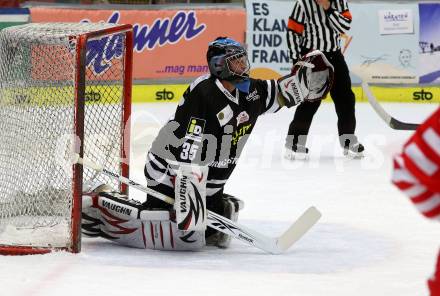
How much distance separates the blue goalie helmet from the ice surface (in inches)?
27.5

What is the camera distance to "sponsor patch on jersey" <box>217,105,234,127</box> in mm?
3795

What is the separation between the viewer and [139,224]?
152 inches

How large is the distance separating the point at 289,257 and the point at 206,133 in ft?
1.91

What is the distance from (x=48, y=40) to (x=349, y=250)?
4.79 ft

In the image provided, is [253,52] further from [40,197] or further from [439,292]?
[439,292]

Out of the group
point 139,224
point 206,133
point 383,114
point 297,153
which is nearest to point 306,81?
point 206,133

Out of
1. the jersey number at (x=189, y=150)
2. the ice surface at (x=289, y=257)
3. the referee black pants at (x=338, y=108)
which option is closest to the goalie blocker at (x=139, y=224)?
the ice surface at (x=289, y=257)

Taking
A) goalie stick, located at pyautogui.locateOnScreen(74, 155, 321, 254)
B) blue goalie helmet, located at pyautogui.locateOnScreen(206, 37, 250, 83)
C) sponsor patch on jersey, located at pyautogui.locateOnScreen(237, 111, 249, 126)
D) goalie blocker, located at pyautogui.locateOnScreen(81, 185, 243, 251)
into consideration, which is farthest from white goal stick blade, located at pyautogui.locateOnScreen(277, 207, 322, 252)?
blue goalie helmet, located at pyautogui.locateOnScreen(206, 37, 250, 83)

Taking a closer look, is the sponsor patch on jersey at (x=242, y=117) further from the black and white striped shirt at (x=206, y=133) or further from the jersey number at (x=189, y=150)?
the jersey number at (x=189, y=150)

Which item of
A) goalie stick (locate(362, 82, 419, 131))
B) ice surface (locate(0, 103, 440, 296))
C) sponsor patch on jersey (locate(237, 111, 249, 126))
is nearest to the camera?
ice surface (locate(0, 103, 440, 296))

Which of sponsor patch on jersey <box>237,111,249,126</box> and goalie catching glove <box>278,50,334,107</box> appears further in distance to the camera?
goalie catching glove <box>278,50,334,107</box>

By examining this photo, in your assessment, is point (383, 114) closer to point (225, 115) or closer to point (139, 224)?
point (225, 115)

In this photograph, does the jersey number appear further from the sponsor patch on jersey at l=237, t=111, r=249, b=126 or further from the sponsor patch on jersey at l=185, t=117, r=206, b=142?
the sponsor patch on jersey at l=237, t=111, r=249, b=126

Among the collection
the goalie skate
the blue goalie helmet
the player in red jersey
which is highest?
the player in red jersey
